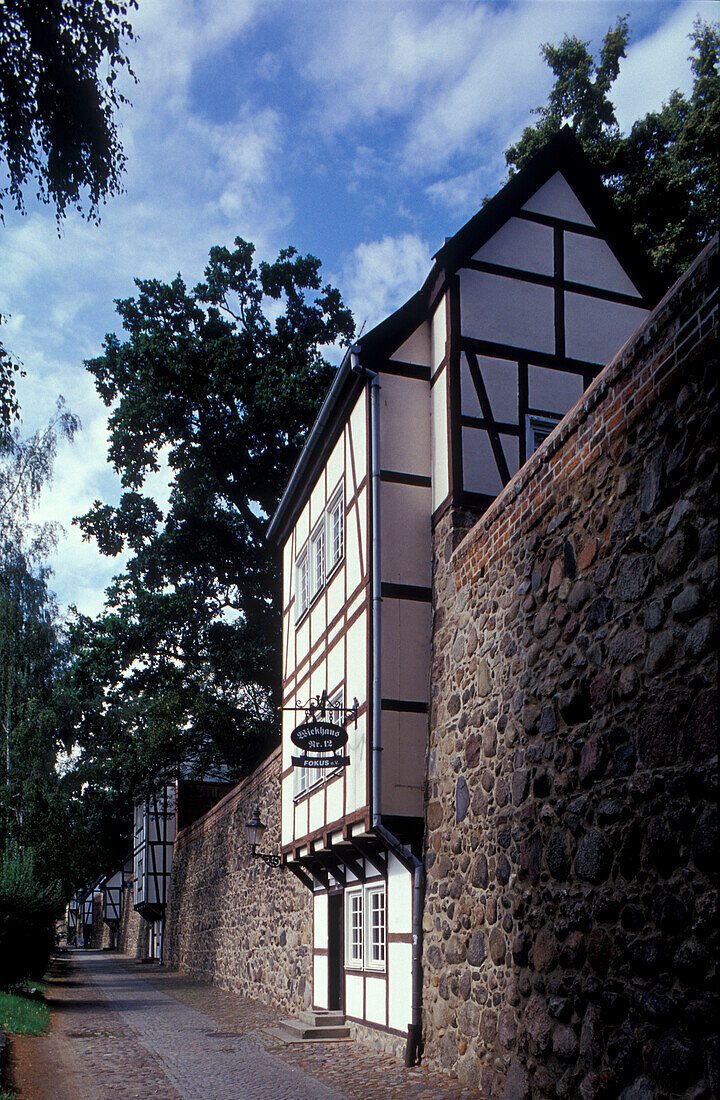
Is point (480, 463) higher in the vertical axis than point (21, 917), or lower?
higher

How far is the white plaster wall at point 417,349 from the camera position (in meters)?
10.9

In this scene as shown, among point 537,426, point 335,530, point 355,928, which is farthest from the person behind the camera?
A: point 335,530

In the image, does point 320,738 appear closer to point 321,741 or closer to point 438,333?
point 321,741

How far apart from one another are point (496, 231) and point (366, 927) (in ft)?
27.0

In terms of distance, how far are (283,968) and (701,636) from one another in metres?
12.2

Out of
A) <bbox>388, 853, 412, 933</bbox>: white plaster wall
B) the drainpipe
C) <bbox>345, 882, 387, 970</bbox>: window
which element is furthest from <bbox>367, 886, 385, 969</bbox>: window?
the drainpipe

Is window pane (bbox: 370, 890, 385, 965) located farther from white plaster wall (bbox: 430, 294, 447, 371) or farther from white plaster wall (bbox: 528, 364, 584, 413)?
white plaster wall (bbox: 430, 294, 447, 371)

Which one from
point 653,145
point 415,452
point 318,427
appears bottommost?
point 415,452

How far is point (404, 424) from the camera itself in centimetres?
1073

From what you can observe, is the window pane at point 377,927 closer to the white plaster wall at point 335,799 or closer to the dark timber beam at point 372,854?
the dark timber beam at point 372,854

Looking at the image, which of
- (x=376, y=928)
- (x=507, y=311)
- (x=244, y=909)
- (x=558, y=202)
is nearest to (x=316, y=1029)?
(x=376, y=928)

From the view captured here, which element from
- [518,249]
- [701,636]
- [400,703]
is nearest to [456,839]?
[400,703]

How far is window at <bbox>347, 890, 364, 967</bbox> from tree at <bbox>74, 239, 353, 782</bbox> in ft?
32.0

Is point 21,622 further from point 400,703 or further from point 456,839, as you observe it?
point 456,839
